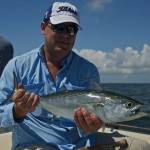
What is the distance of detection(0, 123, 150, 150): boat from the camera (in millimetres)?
5496

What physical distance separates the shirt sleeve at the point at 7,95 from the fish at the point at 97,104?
0.42 feet

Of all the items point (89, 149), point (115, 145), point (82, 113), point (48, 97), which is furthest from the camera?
point (115, 145)

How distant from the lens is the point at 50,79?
4.09 m

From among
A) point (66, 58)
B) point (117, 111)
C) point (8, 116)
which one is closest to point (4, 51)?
point (66, 58)

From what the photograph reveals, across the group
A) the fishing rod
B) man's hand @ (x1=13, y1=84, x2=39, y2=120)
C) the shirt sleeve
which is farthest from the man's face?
the fishing rod

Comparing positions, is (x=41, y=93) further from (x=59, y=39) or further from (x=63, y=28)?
(x=63, y=28)

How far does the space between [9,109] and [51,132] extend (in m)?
0.52

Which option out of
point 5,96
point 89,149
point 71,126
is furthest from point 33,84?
point 89,149

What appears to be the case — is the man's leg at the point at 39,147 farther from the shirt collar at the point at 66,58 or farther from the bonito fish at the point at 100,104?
the shirt collar at the point at 66,58

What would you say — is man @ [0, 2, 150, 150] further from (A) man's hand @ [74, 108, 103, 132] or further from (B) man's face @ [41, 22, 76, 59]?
(A) man's hand @ [74, 108, 103, 132]

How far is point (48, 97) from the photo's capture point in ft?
12.3

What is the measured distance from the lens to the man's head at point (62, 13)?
13.4 feet

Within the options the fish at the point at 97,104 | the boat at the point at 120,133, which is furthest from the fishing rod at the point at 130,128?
the fish at the point at 97,104

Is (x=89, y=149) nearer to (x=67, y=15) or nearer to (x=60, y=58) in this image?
(x=60, y=58)
